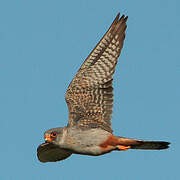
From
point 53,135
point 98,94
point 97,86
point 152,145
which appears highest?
point 97,86

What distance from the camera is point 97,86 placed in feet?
46.0

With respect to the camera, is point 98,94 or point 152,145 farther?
point 98,94

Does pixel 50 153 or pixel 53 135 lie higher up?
pixel 53 135

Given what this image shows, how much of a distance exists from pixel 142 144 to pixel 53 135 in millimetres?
2593

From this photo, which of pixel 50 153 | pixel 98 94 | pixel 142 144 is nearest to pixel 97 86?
pixel 98 94

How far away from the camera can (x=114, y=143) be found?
13.7 meters

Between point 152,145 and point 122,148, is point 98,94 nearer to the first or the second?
point 122,148

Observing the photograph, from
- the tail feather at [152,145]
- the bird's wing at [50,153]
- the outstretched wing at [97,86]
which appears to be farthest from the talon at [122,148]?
the bird's wing at [50,153]

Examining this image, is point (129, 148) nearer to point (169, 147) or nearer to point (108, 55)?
point (169, 147)

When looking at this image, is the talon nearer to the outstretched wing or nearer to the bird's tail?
the bird's tail

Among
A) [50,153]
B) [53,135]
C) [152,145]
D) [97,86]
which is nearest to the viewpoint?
[53,135]

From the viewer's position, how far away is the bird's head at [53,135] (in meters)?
13.6

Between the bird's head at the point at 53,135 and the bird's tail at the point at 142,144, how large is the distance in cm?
176

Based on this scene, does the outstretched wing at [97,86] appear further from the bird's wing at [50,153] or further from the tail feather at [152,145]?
the bird's wing at [50,153]
